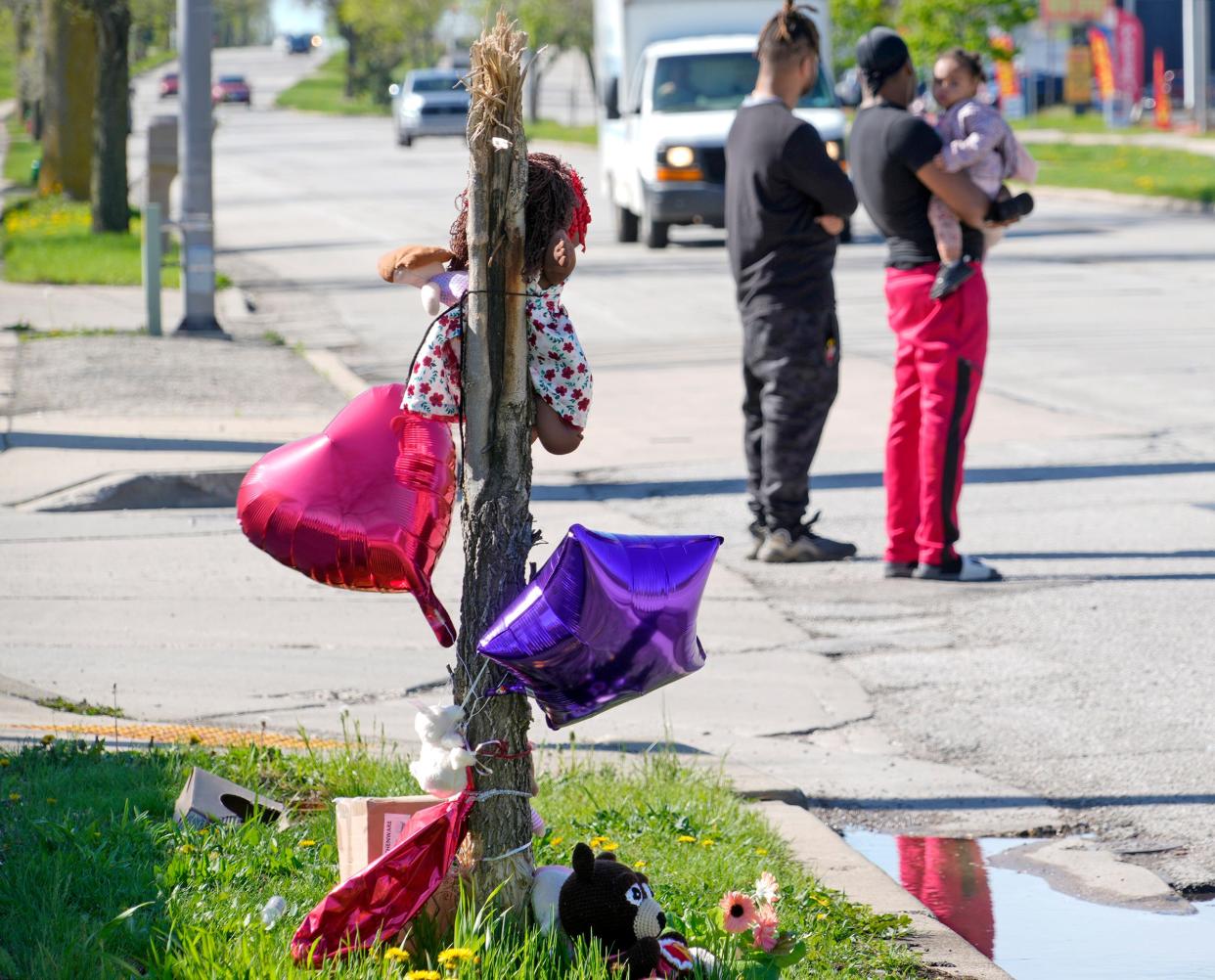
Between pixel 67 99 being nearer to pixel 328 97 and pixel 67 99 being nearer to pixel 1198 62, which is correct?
pixel 1198 62

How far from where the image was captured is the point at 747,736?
18.9ft

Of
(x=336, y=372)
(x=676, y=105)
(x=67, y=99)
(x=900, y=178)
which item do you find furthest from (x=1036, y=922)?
(x=67, y=99)

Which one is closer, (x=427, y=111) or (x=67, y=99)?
(x=67, y=99)

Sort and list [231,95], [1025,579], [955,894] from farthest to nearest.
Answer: [231,95], [1025,579], [955,894]

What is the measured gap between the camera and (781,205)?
24.6 feet

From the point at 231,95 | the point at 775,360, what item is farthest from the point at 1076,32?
the point at 775,360

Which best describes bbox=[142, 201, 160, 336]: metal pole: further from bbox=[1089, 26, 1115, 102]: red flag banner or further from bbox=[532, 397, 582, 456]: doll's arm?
bbox=[1089, 26, 1115, 102]: red flag banner

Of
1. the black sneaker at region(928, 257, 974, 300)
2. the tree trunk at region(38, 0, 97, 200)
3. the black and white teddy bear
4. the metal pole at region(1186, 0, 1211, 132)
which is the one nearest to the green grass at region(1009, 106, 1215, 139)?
the metal pole at region(1186, 0, 1211, 132)

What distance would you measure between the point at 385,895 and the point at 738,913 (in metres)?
0.66

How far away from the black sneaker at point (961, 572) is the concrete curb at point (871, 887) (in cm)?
281

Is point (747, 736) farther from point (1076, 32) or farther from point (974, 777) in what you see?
point (1076, 32)

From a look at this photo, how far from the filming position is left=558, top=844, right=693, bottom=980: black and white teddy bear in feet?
11.1

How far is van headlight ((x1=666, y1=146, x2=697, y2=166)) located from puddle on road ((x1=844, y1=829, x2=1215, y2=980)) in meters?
16.7

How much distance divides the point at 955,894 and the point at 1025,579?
3.27m
